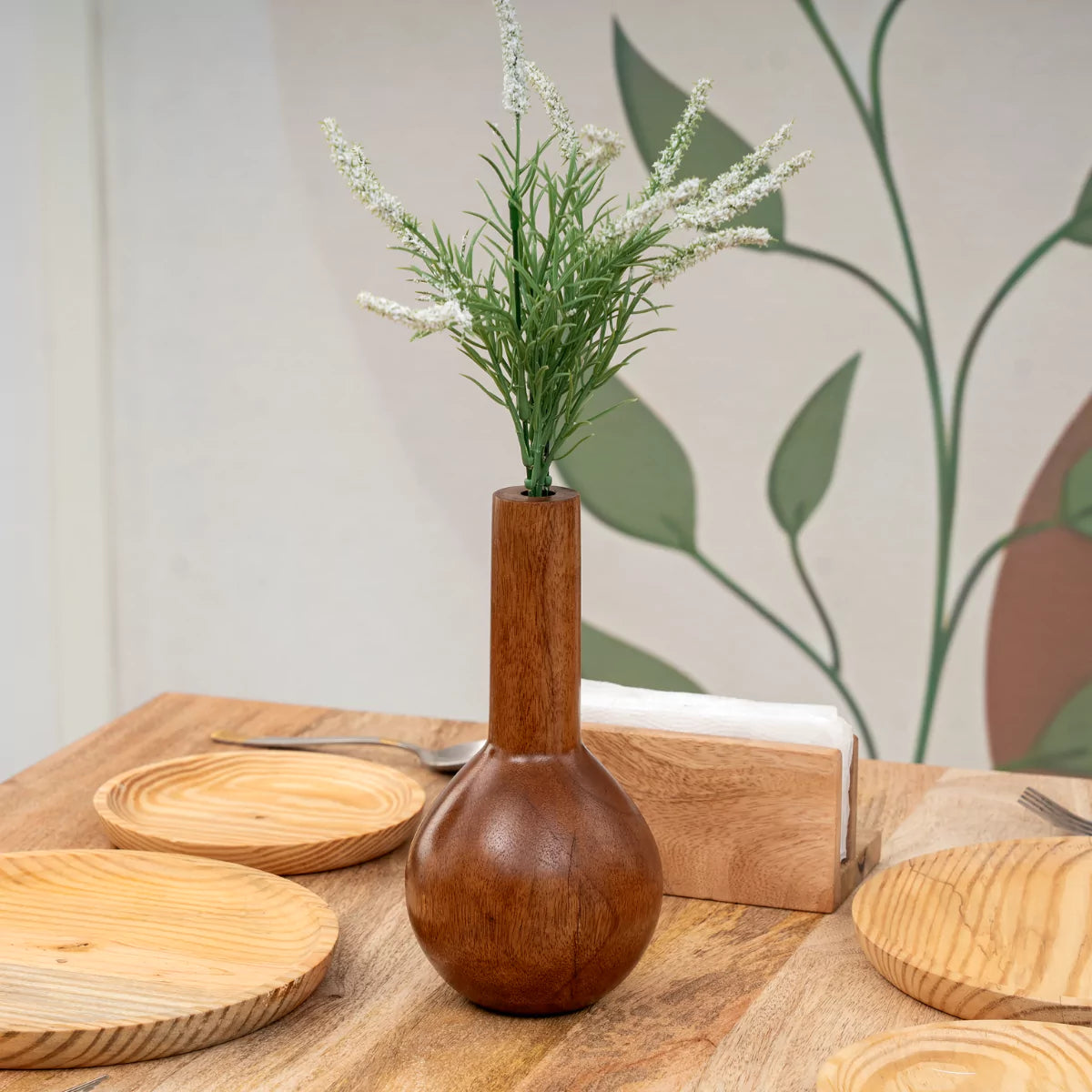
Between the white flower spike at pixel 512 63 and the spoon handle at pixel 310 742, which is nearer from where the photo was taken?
the white flower spike at pixel 512 63

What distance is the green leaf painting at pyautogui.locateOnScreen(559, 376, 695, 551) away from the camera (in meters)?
2.57

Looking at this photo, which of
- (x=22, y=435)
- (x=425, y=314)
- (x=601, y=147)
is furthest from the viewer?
(x=22, y=435)

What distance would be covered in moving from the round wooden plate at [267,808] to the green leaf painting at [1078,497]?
1642 millimetres

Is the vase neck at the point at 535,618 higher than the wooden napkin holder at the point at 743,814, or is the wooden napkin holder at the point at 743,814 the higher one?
the vase neck at the point at 535,618

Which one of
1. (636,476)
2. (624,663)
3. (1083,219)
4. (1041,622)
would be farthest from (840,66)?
(624,663)

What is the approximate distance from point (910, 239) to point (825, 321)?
208 millimetres

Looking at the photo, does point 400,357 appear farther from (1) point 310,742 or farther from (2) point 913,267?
(1) point 310,742

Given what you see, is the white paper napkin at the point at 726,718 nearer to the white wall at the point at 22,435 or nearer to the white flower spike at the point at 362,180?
the white flower spike at the point at 362,180

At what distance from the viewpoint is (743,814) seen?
37.7 inches

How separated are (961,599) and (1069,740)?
0.32m

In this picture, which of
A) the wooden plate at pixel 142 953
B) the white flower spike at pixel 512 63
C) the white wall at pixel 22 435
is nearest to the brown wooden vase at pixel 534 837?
the wooden plate at pixel 142 953

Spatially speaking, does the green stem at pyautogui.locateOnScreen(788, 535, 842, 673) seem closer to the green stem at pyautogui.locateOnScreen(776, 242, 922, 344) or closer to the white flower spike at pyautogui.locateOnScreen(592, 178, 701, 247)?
the green stem at pyautogui.locateOnScreen(776, 242, 922, 344)

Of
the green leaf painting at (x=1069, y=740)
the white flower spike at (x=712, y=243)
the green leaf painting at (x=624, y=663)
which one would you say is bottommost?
the green leaf painting at (x=1069, y=740)

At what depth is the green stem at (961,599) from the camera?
2402 millimetres
